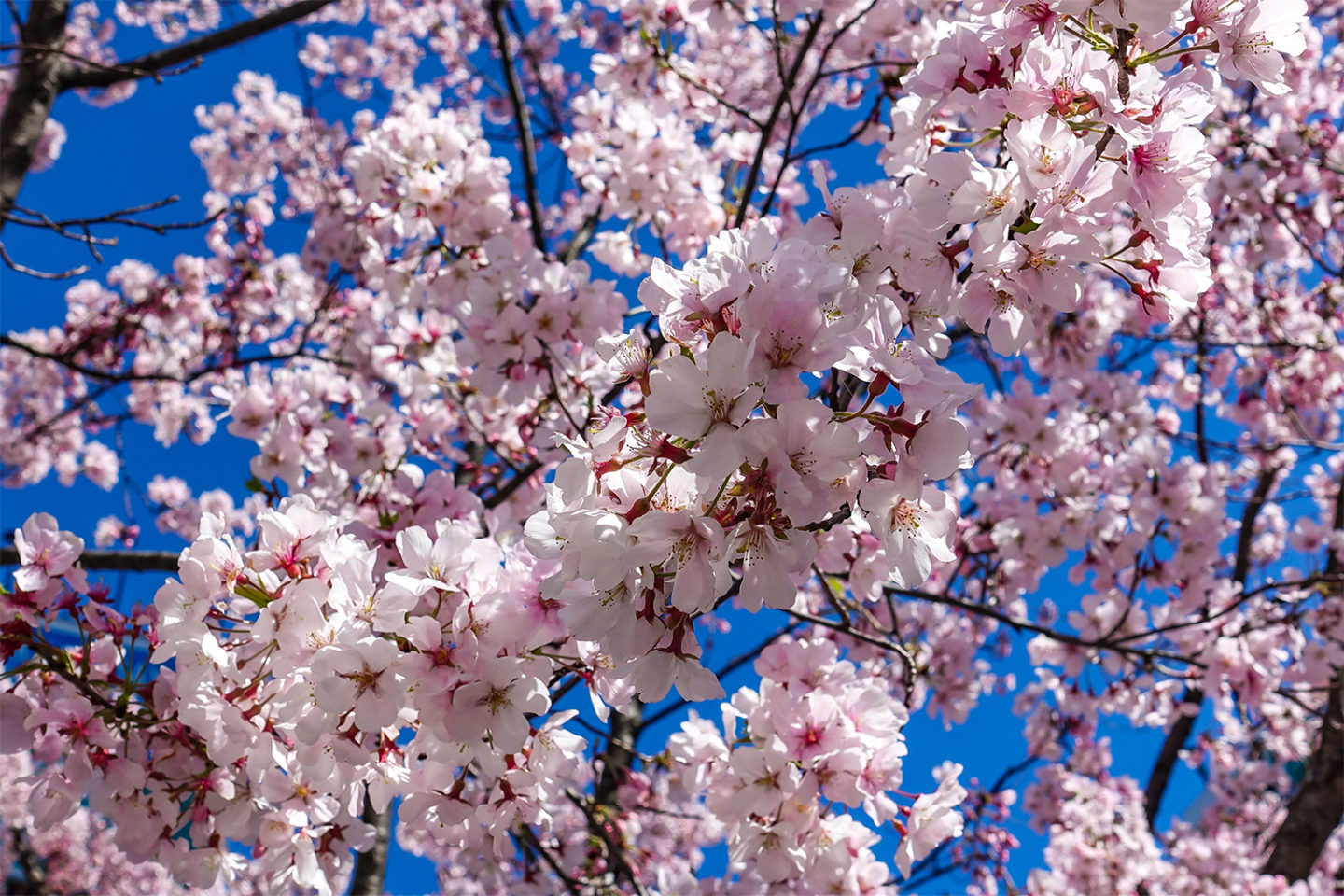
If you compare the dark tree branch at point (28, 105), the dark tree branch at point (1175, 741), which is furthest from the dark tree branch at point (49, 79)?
the dark tree branch at point (1175, 741)

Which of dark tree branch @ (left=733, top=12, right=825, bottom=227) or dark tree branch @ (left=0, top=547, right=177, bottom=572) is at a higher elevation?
dark tree branch @ (left=733, top=12, right=825, bottom=227)

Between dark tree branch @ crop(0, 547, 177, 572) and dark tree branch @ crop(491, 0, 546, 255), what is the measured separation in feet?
6.57

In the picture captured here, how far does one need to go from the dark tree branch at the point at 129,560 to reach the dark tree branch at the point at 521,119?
2001mm

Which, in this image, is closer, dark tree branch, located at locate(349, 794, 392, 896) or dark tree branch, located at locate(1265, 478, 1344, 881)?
dark tree branch, located at locate(349, 794, 392, 896)

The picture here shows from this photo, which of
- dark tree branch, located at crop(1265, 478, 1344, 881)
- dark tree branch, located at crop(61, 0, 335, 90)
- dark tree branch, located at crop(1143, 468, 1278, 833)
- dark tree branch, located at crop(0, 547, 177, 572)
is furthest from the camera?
dark tree branch, located at crop(1143, 468, 1278, 833)

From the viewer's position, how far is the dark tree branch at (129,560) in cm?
281

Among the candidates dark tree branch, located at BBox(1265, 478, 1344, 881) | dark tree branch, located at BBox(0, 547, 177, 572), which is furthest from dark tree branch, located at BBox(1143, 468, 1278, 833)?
dark tree branch, located at BBox(0, 547, 177, 572)

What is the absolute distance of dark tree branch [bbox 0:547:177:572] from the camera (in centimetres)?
281

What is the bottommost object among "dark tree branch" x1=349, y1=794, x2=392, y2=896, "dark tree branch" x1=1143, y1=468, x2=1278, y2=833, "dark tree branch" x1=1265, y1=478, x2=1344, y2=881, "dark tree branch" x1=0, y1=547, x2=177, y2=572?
"dark tree branch" x1=349, y1=794, x2=392, y2=896

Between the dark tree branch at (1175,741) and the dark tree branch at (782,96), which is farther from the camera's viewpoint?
the dark tree branch at (1175,741)

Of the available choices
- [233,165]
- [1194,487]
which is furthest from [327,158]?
[1194,487]

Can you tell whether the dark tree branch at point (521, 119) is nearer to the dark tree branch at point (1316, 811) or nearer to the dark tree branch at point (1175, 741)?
the dark tree branch at point (1316, 811)

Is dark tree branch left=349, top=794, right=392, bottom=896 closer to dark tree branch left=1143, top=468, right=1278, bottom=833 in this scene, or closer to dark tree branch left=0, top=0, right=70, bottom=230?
dark tree branch left=0, top=0, right=70, bottom=230

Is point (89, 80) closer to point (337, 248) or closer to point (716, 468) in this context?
point (337, 248)
